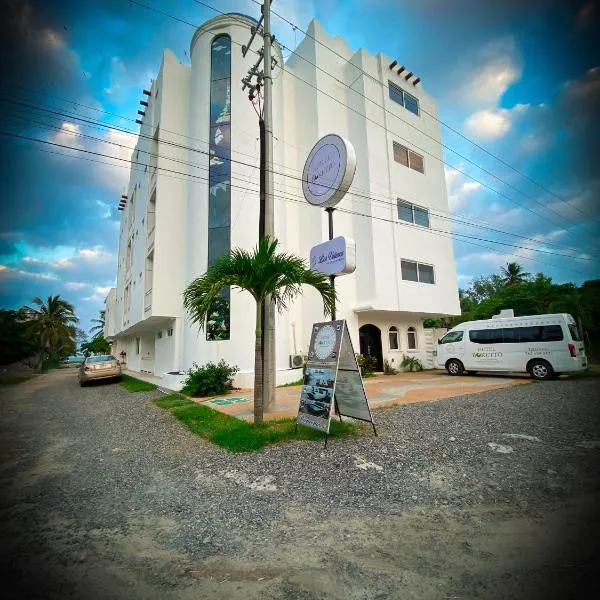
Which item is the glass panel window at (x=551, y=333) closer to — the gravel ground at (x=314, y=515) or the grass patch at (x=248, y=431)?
the gravel ground at (x=314, y=515)

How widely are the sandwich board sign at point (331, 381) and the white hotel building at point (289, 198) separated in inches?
275

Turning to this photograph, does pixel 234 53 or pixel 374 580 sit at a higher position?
pixel 234 53

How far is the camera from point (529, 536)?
272 cm

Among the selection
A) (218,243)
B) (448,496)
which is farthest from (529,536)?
(218,243)

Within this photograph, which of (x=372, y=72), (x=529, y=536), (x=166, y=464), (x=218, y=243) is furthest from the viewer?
(x=372, y=72)

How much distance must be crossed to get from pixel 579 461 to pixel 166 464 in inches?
229

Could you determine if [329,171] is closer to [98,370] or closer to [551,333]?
[551,333]

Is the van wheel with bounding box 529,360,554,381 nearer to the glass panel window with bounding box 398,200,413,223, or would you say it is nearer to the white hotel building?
the white hotel building

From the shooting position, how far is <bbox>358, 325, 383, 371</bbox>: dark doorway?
53.9 ft

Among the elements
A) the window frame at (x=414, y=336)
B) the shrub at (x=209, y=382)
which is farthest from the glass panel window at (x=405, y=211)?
the shrub at (x=209, y=382)

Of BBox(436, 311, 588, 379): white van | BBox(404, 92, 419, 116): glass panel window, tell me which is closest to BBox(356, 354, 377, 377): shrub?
BBox(436, 311, 588, 379): white van

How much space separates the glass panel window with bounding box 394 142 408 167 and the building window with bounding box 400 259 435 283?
18.2 feet

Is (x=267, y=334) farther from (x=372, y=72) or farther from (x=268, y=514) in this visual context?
(x=372, y=72)

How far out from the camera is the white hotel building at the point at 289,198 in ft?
46.1
